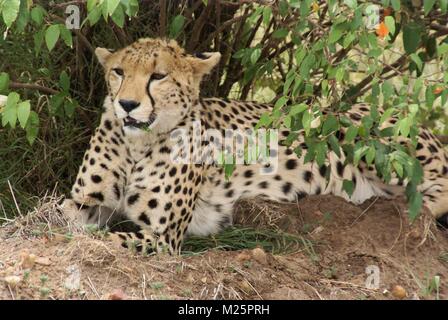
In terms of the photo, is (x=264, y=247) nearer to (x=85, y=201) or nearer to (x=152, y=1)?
(x=85, y=201)

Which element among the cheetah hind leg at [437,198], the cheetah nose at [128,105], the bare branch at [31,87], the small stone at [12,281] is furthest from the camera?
the cheetah hind leg at [437,198]

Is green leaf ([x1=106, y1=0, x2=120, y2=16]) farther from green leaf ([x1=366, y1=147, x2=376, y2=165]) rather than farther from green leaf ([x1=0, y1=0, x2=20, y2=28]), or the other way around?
green leaf ([x1=366, y1=147, x2=376, y2=165])

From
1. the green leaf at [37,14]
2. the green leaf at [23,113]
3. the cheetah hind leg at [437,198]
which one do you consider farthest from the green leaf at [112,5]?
the cheetah hind leg at [437,198]

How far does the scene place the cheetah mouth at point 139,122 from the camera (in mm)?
4621

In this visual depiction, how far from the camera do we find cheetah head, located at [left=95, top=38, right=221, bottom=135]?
461cm

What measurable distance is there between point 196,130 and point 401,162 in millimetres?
1410

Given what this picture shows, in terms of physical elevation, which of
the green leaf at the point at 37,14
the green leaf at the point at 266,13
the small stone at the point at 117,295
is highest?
the green leaf at the point at 37,14

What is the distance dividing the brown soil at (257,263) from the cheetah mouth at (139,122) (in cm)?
55

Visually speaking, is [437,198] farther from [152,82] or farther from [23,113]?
[23,113]

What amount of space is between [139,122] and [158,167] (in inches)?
13.6

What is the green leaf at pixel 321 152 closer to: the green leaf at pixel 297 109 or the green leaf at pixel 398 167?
the green leaf at pixel 297 109

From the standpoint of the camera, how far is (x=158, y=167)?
489cm

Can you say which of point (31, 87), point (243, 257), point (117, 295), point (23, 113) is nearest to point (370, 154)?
point (243, 257)
